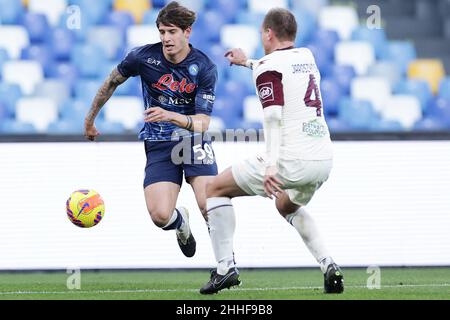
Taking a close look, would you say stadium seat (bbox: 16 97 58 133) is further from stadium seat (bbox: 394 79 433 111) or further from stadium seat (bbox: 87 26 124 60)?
stadium seat (bbox: 394 79 433 111)

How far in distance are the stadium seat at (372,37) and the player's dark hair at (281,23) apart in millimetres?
8024

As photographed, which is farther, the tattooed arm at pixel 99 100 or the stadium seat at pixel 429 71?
the stadium seat at pixel 429 71

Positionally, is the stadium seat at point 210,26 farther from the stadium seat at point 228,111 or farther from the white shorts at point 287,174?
the white shorts at point 287,174

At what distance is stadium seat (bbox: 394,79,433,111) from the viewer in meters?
14.2

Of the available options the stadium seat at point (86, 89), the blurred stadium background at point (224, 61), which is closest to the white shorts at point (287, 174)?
the blurred stadium background at point (224, 61)

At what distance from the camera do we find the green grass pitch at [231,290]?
282 inches

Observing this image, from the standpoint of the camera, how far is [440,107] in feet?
46.0

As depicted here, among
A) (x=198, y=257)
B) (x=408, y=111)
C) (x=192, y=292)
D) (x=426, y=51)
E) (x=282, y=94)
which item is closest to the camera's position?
(x=282, y=94)

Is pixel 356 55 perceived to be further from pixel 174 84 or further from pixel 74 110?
pixel 174 84

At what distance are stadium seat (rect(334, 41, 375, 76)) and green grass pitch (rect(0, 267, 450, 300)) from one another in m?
4.89

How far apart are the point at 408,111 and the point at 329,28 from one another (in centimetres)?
173

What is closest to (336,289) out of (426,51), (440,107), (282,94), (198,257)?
(282,94)

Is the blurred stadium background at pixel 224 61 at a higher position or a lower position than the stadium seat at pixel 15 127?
higher

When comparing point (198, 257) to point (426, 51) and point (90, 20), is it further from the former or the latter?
point (426, 51)
